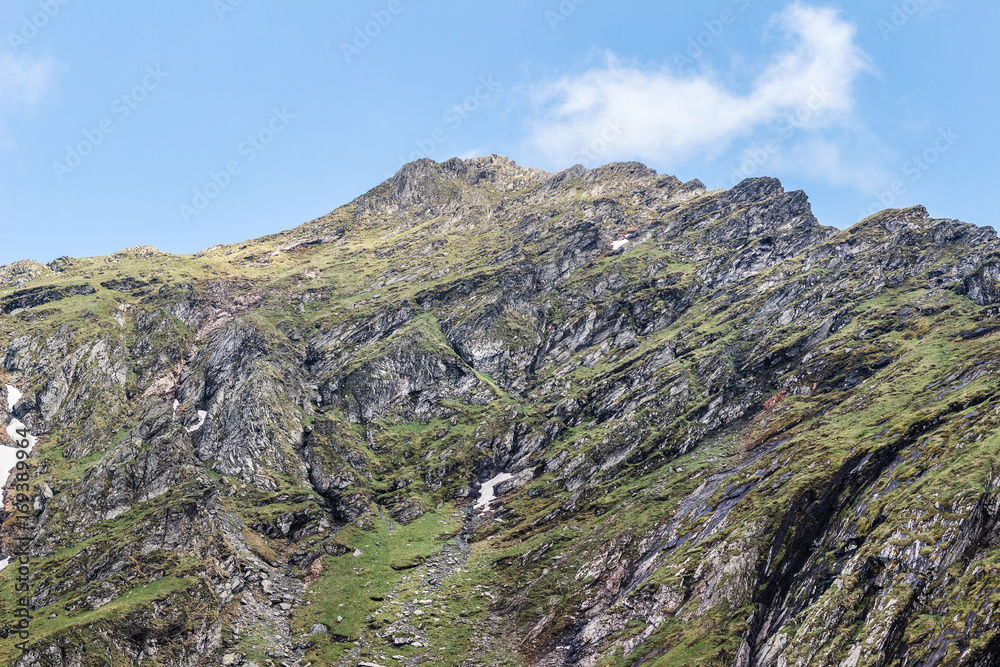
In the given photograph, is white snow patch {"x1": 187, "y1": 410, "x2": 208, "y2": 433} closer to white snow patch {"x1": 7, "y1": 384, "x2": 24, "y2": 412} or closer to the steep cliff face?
the steep cliff face

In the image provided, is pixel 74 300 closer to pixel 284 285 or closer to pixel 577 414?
pixel 284 285

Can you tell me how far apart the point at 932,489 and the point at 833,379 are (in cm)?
4792

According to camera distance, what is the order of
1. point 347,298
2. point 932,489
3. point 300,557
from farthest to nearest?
1. point 347,298
2. point 300,557
3. point 932,489

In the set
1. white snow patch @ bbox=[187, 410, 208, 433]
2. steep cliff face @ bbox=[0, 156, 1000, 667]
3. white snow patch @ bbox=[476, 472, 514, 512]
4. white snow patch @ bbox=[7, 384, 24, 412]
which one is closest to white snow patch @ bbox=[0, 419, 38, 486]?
steep cliff face @ bbox=[0, 156, 1000, 667]

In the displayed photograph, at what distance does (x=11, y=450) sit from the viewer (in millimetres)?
90438

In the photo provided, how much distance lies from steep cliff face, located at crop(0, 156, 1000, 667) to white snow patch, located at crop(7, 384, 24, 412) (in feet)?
2.57

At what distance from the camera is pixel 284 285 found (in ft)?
543

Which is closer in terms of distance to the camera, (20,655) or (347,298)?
(20,655)

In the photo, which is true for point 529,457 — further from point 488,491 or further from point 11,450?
point 11,450

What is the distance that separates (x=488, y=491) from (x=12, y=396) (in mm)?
87335

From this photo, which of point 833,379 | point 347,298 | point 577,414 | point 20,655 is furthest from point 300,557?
point 347,298

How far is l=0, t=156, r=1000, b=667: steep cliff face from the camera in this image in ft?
153

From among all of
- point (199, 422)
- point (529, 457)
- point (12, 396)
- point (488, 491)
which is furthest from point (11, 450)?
point (529, 457)

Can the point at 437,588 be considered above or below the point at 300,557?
below
